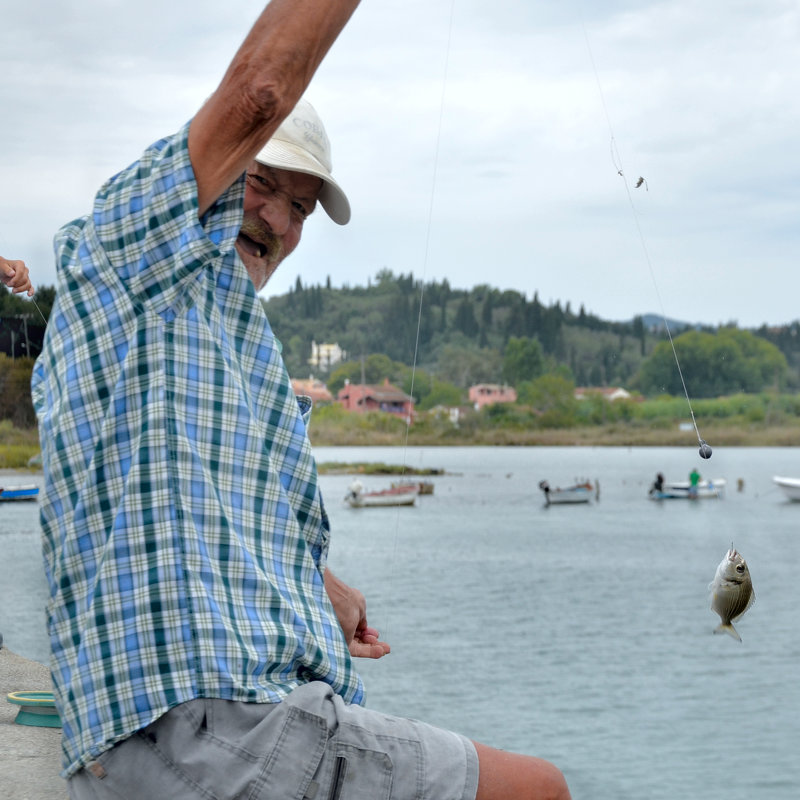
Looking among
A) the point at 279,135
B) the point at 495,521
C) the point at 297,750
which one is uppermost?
the point at 279,135

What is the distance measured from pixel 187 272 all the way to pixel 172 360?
0.13m

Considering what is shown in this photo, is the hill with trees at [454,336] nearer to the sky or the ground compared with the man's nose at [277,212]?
nearer to the sky

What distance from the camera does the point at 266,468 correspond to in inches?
64.1

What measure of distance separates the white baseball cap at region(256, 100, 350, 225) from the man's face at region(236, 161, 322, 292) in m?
0.03

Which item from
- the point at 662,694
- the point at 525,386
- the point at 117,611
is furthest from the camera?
the point at 525,386

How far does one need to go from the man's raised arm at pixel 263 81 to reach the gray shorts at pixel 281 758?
0.77 m

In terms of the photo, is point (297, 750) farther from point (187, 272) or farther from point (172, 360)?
point (187, 272)

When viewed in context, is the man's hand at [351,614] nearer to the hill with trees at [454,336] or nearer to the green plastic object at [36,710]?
the green plastic object at [36,710]

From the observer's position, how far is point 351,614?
2.03 m

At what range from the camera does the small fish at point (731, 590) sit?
11.4ft

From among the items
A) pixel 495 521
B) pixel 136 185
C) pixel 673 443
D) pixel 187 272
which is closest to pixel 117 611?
pixel 187 272

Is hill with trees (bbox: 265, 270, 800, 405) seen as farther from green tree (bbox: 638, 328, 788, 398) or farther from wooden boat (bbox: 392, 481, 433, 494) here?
green tree (bbox: 638, 328, 788, 398)

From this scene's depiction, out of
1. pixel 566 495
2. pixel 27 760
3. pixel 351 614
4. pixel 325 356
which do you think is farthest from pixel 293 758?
pixel 325 356

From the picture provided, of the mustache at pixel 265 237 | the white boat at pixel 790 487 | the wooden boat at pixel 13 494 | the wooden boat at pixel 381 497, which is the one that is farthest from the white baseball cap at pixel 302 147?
the white boat at pixel 790 487
